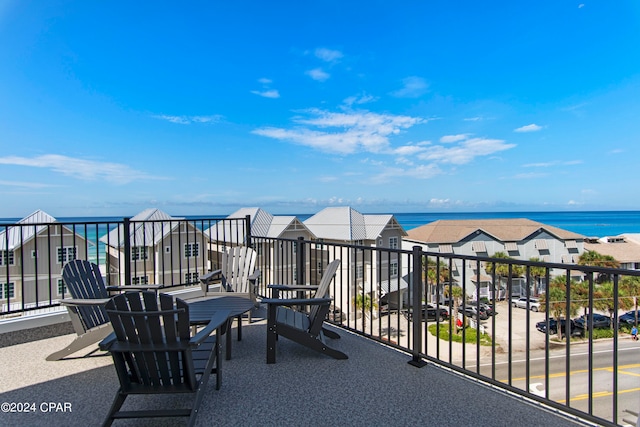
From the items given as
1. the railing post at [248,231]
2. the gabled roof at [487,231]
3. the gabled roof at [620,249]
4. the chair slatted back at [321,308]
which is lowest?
the gabled roof at [620,249]

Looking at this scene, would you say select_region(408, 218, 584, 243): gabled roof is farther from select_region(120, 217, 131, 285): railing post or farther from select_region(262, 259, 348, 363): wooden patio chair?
select_region(262, 259, 348, 363): wooden patio chair

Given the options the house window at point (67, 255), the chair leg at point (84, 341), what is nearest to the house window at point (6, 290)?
the house window at point (67, 255)

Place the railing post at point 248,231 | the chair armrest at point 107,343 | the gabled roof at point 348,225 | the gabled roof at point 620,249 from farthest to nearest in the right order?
the gabled roof at point 620,249 → the gabled roof at point 348,225 → the railing post at point 248,231 → the chair armrest at point 107,343

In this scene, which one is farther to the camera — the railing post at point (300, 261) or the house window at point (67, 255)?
the railing post at point (300, 261)

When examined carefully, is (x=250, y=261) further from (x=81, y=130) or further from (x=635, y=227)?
(x=635, y=227)

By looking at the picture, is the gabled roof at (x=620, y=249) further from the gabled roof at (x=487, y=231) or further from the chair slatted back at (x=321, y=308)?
the chair slatted back at (x=321, y=308)

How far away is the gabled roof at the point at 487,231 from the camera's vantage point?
28625 mm

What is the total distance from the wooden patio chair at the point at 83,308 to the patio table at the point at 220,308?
79 centimetres

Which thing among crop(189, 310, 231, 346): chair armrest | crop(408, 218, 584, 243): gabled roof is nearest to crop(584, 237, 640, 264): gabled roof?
crop(408, 218, 584, 243): gabled roof

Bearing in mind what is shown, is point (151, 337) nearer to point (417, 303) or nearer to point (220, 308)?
point (220, 308)

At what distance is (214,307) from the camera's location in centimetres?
306

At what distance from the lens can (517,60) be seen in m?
24.7

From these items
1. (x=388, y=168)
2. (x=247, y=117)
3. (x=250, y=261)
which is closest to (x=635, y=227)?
(x=388, y=168)

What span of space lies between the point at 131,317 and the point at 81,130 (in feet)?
77.6
